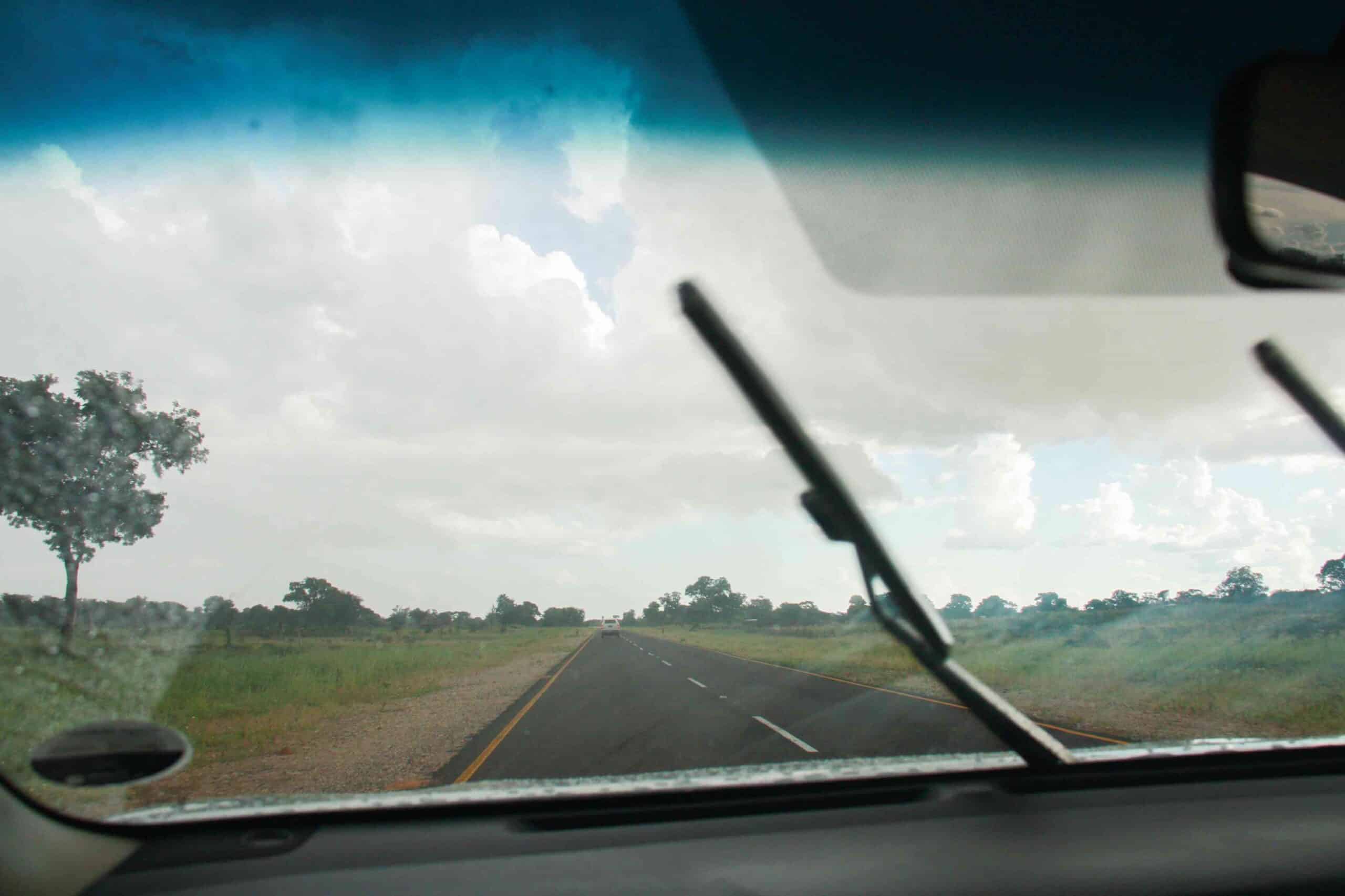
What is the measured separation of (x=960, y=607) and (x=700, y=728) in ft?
20.8

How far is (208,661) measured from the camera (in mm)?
6285

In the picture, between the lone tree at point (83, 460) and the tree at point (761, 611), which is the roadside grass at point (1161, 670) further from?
the lone tree at point (83, 460)

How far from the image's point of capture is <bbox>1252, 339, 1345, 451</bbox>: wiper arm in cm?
A: 303

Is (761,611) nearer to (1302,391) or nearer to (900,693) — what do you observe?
(1302,391)

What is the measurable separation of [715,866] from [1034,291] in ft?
10.3

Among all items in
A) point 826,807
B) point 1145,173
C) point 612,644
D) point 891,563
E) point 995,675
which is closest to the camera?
point 891,563

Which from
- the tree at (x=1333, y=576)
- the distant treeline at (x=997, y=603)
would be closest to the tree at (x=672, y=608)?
the distant treeline at (x=997, y=603)

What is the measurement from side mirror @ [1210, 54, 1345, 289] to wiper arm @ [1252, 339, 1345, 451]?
27 centimetres

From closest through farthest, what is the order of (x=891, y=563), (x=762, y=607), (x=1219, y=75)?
(x=891, y=563)
(x=1219, y=75)
(x=762, y=607)

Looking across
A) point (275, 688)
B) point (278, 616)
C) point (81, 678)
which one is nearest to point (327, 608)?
point (278, 616)

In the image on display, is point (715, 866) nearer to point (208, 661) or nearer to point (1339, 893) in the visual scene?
point (1339, 893)

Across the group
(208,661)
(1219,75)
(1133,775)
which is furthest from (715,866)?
(208,661)

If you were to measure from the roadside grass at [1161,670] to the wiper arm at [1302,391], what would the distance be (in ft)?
5.65

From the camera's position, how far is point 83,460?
444 cm
